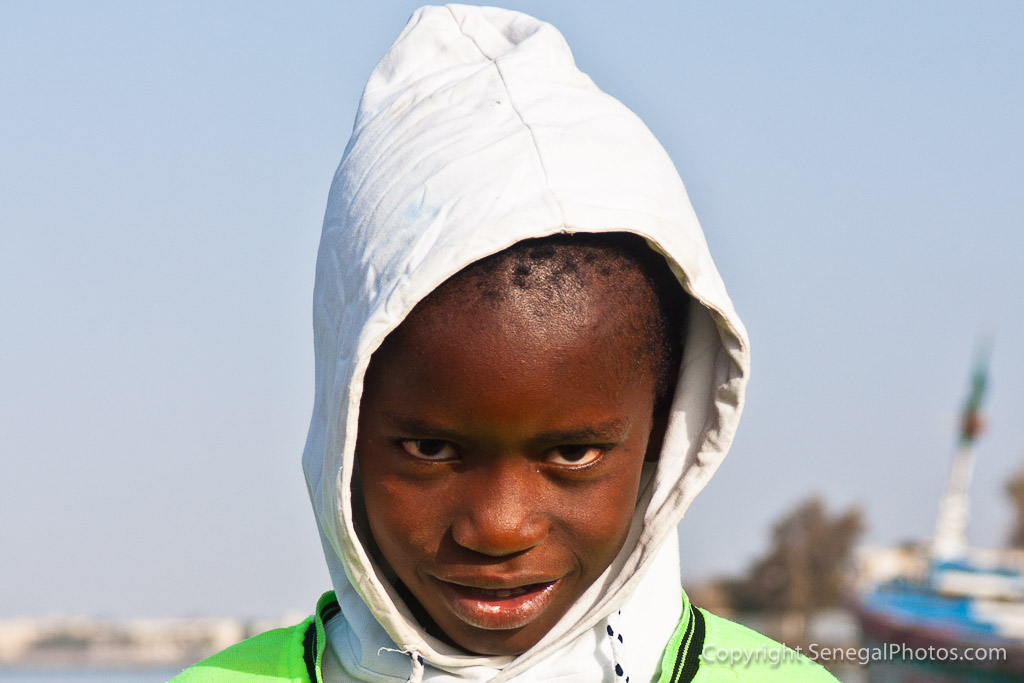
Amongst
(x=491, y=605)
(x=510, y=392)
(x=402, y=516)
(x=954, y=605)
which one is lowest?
(x=954, y=605)

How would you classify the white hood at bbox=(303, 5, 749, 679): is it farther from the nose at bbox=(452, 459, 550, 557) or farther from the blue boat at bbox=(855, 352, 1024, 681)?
the blue boat at bbox=(855, 352, 1024, 681)

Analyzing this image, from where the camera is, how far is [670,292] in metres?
2.08

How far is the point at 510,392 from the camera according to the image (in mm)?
1799

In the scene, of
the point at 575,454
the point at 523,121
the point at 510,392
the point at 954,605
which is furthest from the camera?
the point at 954,605

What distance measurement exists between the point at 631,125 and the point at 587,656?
0.90 meters

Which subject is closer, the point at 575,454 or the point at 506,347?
the point at 506,347

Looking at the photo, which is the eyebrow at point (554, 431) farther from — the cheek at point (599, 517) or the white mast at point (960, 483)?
the white mast at point (960, 483)

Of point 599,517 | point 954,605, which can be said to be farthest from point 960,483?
point 599,517

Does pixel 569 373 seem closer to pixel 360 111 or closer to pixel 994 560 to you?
pixel 360 111

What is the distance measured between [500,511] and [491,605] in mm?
196

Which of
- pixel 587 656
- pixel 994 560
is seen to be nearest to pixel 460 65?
→ pixel 587 656

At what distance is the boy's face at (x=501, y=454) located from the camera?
1.82m

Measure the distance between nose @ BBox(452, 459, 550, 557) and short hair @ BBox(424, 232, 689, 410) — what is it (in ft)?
0.86

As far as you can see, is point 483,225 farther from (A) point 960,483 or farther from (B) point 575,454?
(A) point 960,483
